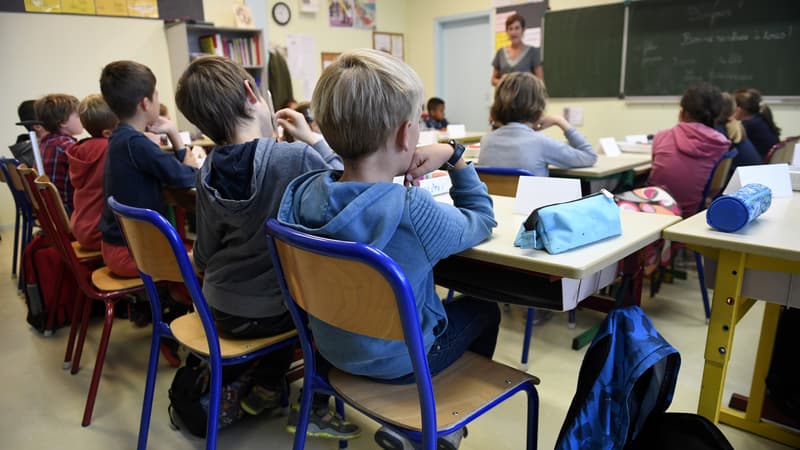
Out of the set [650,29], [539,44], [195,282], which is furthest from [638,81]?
[195,282]

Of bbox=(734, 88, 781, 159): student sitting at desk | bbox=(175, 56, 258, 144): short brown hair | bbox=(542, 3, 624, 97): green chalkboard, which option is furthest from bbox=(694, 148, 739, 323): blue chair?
bbox=(542, 3, 624, 97): green chalkboard

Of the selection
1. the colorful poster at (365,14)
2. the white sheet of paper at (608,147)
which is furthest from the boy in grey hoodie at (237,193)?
the colorful poster at (365,14)

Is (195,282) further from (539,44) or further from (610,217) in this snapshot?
(539,44)

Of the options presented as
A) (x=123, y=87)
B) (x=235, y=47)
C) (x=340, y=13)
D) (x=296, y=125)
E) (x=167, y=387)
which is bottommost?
(x=167, y=387)

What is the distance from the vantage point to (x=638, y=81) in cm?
516

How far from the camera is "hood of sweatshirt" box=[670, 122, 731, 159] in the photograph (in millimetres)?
2564

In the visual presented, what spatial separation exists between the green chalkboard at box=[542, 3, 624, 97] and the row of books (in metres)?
3.02

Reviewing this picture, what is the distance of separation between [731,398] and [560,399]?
0.55 m

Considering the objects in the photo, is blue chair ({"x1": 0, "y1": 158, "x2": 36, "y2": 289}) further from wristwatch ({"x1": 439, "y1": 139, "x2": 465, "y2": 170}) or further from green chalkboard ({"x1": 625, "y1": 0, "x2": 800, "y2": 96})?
green chalkboard ({"x1": 625, "y1": 0, "x2": 800, "y2": 96})

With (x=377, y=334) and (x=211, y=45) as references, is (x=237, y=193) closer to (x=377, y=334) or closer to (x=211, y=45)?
(x=377, y=334)

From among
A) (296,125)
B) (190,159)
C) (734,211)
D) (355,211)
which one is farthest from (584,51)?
(355,211)

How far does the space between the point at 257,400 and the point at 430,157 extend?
100cm

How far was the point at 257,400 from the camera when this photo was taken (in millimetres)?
1664

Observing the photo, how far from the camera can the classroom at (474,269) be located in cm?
115
